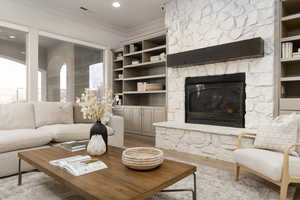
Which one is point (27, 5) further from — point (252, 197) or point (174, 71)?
point (252, 197)

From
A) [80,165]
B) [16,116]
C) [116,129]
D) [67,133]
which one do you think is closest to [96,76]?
[116,129]

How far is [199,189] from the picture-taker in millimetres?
1963

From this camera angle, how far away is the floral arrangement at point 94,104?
197cm

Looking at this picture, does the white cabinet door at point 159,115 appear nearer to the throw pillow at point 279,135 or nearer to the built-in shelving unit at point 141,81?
the built-in shelving unit at point 141,81

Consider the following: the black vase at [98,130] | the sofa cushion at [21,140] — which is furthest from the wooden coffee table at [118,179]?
the sofa cushion at [21,140]

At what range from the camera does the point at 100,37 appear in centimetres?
525

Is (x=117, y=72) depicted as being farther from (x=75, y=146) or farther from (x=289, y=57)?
(x=289, y=57)

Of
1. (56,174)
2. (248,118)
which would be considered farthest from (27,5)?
→ (248,118)

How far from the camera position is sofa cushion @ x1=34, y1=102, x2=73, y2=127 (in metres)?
3.17

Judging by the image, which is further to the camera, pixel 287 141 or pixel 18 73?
pixel 18 73

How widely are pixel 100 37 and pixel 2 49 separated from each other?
88.9 inches

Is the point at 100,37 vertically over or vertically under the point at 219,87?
over

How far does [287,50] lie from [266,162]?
1.90 metres

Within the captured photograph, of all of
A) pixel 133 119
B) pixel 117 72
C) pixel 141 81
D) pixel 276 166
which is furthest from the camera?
pixel 117 72
